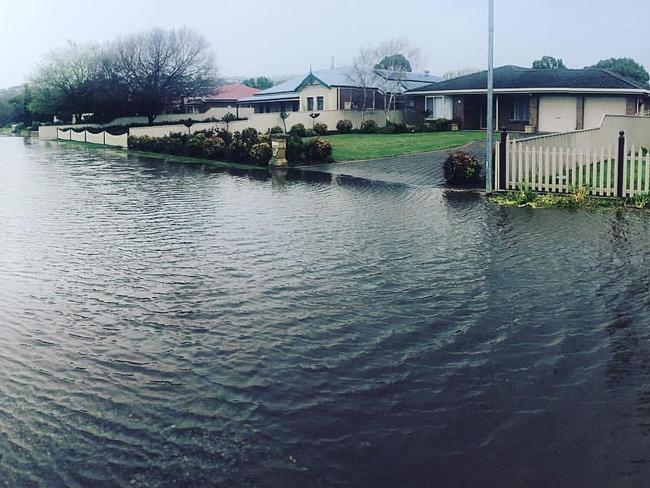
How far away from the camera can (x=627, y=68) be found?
80312 mm

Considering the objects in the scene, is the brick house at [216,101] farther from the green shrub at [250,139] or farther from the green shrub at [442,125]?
the green shrub at [250,139]

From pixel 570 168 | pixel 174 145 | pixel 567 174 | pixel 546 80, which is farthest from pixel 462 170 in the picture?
pixel 546 80

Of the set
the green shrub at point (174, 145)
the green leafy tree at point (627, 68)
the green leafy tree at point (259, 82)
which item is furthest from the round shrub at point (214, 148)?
the green leafy tree at point (259, 82)

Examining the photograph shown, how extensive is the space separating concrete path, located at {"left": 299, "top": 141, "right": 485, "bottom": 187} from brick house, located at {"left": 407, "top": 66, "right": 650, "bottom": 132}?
12333mm

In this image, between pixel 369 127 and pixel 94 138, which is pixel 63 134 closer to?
pixel 94 138

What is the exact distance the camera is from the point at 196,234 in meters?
13.9

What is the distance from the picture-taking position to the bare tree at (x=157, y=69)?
6775 centimetres

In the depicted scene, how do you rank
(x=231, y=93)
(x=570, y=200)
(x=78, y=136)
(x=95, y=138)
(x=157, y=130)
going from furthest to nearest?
(x=231, y=93)
(x=78, y=136)
(x=95, y=138)
(x=157, y=130)
(x=570, y=200)

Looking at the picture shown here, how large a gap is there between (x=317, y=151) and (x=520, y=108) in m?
20.4

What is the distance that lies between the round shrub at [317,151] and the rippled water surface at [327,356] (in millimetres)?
16751

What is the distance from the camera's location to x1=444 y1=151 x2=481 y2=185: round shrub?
22047 mm

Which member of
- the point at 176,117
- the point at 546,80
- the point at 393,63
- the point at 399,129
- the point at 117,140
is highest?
the point at 393,63

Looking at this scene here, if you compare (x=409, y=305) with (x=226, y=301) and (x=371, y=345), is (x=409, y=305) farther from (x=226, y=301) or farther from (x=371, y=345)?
(x=226, y=301)

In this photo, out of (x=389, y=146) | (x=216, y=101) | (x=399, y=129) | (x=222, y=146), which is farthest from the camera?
(x=216, y=101)
